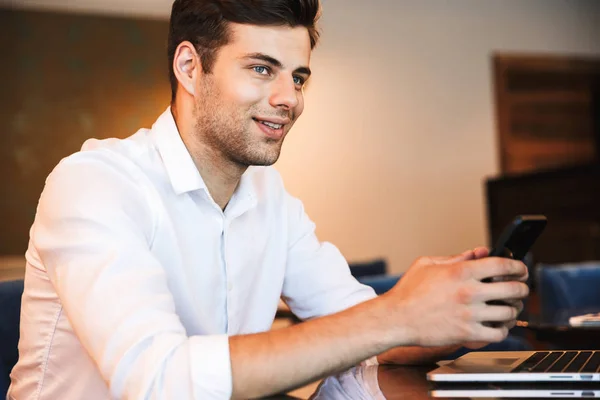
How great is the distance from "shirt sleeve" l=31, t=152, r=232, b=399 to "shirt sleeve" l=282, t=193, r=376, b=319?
45 cm

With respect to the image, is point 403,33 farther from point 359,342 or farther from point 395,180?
point 359,342

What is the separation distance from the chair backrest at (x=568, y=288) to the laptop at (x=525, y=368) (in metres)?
1.36

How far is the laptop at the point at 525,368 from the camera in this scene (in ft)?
2.58

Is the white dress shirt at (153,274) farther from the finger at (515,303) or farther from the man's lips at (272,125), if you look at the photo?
the finger at (515,303)

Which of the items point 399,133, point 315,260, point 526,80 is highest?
point 526,80

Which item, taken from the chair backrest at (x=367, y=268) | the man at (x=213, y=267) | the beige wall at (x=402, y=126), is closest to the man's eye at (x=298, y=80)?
the man at (x=213, y=267)

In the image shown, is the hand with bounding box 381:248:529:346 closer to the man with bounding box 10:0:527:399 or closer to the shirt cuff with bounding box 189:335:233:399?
the man with bounding box 10:0:527:399

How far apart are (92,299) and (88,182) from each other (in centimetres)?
21

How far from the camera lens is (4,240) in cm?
475

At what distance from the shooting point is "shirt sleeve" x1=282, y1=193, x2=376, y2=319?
1404 mm

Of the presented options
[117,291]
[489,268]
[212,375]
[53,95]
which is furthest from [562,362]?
[53,95]

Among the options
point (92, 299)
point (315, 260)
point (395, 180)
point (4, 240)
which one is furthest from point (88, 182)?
point (395, 180)

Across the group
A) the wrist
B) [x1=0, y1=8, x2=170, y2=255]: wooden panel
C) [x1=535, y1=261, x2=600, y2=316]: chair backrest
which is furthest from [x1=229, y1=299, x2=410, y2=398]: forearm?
[x1=0, y1=8, x2=170, y2=255]: wooden panel

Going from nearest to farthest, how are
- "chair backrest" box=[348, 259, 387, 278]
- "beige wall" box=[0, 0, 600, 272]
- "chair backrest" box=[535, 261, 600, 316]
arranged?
1. "chair backrest" box=[535, 261, 600, 316]
2. "chair backrest" box=[348, 259, 387, 278]
3. "beige wall" box=[0, 0, 600, 272]
